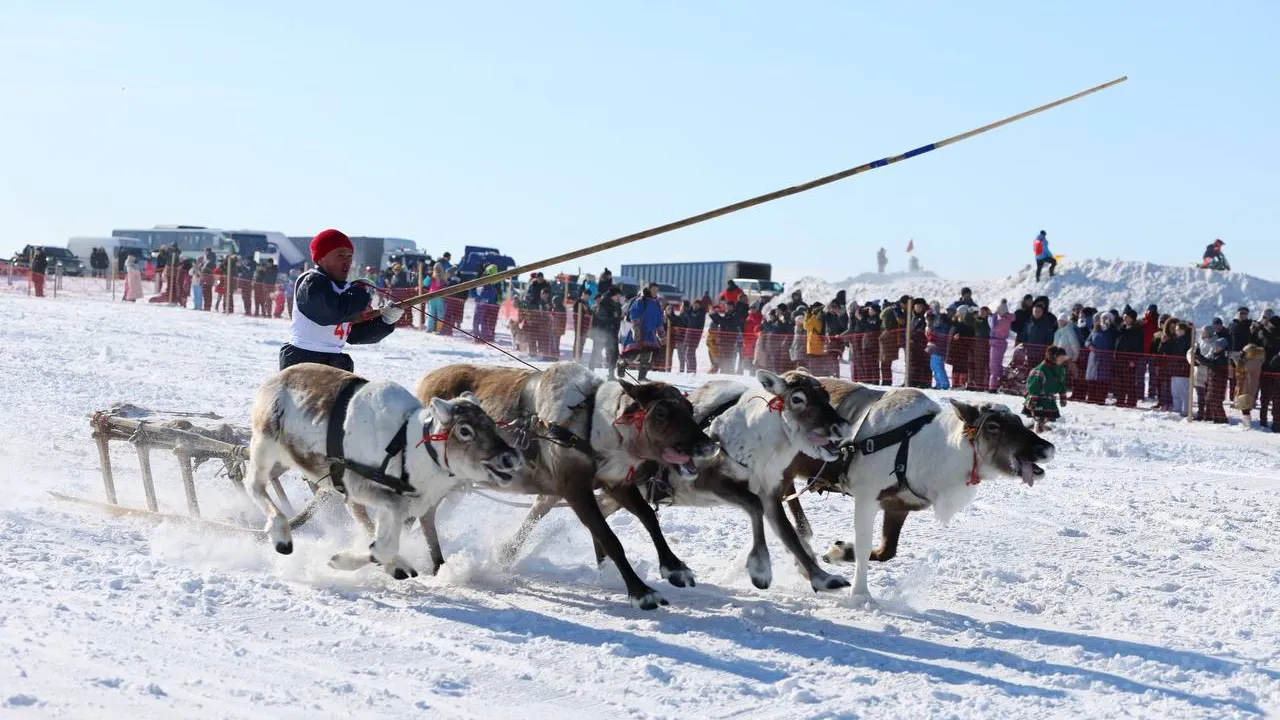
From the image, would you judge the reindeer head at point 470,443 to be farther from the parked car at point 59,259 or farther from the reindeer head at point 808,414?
the parked car at point 59,259

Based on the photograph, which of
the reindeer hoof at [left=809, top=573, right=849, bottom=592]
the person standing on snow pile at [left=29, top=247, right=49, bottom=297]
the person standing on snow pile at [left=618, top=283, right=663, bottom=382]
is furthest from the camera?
the person standing on snow pile at [left=29, top=247, right=49, bottom=297]

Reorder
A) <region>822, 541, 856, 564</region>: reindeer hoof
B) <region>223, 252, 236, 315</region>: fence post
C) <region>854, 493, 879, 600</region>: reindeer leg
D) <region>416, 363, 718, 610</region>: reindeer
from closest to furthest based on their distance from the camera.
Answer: <region>416, 363, 718, 610</region>: reindeer < <region>854, 493, 879, 600</region>: reindeer leg < <region>822, 541, 856, 564</region>: reindeer hoof < <region>223, 252, 236, 315</region>: fence post

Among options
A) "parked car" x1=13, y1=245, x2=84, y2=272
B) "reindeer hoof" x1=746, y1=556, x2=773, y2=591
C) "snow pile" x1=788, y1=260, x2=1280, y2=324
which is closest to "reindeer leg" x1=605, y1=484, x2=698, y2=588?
"reindeer hoof" x1=746, y1=556, x2=773, y2=591

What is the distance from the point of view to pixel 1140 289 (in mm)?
34906

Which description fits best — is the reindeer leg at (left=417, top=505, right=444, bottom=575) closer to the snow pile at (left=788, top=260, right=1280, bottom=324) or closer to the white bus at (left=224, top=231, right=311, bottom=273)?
the snow pile at (left=788, top=260, right=1280, bottom=324)

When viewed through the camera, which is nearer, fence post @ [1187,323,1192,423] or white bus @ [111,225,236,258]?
fence post @ [1187,323,1192,423]

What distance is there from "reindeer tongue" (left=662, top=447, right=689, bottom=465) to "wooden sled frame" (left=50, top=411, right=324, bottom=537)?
227 cm

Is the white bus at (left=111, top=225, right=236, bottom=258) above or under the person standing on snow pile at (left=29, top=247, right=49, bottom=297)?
above

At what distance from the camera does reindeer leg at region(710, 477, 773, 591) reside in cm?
721

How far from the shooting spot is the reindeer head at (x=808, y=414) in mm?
7340

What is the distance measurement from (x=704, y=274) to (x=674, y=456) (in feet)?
123

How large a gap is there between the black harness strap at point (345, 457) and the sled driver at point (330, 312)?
65 cm

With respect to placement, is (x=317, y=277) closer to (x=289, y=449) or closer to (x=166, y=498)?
(x=289, y=449)

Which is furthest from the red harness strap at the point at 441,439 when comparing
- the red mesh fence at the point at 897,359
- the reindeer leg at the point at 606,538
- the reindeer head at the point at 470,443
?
the red mesh fence at the point at 897,359
